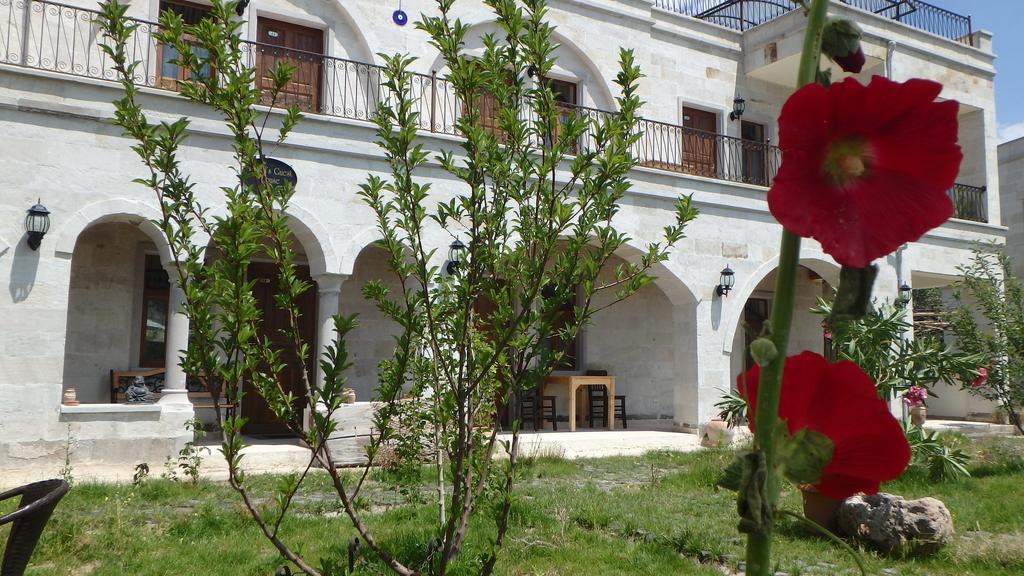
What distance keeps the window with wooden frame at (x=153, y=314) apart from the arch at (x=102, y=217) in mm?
2193

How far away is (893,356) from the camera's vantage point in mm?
7195

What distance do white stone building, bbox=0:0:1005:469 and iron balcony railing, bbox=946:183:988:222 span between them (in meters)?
0.05

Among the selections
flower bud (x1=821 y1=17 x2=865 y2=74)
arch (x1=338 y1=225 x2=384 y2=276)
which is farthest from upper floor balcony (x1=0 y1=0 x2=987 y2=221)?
flower bud (x1=821 y1=17 x2=865 y2=74)

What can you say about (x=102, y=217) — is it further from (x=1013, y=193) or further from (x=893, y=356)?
(x=1013, y=193)

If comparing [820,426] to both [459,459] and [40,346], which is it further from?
[40,346]

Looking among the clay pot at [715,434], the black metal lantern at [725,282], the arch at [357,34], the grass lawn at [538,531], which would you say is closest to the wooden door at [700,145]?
the black metal lantern at [725,282]

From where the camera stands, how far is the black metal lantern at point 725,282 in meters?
12.4

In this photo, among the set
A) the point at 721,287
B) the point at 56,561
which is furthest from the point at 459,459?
the point at 721,287

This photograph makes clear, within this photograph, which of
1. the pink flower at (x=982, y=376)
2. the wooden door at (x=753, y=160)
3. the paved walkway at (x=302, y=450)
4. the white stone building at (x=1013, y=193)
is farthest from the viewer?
the white stone building at (x=1013, y=193)

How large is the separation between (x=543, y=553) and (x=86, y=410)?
18.9ft

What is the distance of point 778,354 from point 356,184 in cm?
882

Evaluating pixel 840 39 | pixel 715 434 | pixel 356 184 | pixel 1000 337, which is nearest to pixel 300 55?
pixel 356 184

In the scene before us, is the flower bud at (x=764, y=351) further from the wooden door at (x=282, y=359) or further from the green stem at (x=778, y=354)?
the wooden door at (x=282, y=359)

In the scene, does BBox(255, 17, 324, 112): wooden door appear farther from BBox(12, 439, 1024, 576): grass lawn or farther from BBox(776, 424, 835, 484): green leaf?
BBox(776, 424, 835, 484): green leaf
